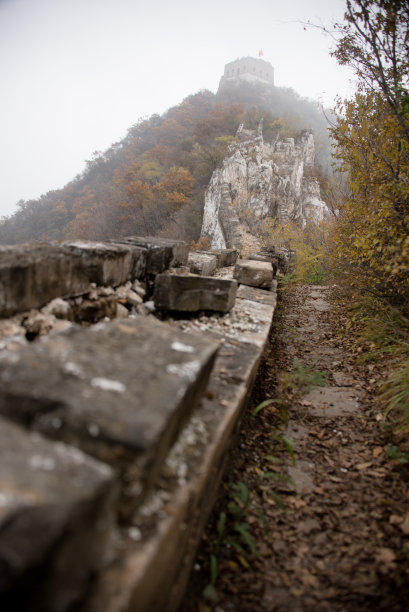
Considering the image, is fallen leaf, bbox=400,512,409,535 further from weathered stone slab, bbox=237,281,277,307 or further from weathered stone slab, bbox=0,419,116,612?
weathered stone slab, bbox=237,281,277,307

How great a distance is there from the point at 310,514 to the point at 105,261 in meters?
2.14

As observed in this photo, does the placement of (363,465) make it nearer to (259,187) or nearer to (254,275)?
(254,275)

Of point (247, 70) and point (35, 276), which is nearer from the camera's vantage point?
point (35, 276)

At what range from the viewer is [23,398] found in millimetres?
972

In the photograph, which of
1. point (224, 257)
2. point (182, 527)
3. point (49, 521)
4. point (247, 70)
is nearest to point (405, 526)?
point (182, 527)

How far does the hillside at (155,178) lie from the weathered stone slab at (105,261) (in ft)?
79.2

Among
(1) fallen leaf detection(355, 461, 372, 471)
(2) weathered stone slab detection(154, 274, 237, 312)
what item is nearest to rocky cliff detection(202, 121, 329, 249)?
(2) weathered stone slab detection(154, 274, 237, 312)

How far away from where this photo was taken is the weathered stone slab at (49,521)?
23.8 inches

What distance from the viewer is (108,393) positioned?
3.40 ft

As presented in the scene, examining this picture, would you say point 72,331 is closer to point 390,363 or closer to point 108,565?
point 108,565

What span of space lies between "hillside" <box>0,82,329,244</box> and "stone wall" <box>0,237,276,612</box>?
2541cm

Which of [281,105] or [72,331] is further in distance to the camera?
[281,105]

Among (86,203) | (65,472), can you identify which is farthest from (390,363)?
(86,203)

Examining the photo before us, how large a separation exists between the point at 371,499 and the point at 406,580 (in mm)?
467
